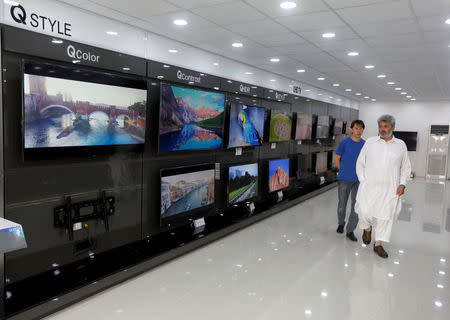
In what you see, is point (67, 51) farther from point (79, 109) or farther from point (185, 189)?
point (185, 189)

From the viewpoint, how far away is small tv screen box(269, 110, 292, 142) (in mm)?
6641

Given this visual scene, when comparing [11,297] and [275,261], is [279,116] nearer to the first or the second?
[275,261]

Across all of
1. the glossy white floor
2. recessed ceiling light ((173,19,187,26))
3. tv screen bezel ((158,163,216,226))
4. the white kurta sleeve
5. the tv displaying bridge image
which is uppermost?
recessed ceiling light ((173,19,187,26))

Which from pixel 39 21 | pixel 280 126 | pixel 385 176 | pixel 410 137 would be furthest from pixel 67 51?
pixel 410 137

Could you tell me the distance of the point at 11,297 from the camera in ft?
8.83

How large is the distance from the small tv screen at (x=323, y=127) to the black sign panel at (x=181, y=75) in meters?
4.61

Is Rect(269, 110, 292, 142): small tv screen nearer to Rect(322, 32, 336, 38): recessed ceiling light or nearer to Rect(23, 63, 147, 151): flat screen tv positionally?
Rect(322, 32, 336, 38): recessed ceiling light

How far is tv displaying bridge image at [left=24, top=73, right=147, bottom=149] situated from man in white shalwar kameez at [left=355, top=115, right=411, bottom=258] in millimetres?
2810

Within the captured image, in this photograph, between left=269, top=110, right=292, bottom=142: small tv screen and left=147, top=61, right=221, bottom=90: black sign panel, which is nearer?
left=147, top=61, right=221, bottom=90: black sign panel

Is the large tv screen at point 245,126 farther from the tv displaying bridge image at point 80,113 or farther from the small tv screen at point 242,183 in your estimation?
the tv displaying bridge image at point 80,113

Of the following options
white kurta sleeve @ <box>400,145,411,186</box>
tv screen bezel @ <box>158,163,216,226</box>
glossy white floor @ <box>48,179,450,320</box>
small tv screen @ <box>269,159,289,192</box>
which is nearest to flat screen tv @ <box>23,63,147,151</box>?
tv screen bezel @ <box>158,163,216,226</box>

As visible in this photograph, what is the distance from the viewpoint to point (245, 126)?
5.67m

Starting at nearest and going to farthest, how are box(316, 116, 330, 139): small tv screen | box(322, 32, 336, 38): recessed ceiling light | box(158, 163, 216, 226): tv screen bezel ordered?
box(322, 32, 336, 38): recessed ceiling light < box(158, 163, 216, 226): tv screen bezel < box(316, 116, 330, 139): small tv screen

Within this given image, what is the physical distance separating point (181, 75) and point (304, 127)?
4402 mm
